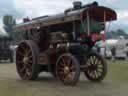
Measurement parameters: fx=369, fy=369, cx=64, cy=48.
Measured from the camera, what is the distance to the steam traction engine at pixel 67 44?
38.4 feet

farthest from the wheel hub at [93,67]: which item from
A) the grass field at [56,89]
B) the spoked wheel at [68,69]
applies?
the spoked wheel at [68,69]

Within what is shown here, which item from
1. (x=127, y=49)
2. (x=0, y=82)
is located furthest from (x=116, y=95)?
(x=127, y=49)

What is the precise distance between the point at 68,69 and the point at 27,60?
2.26 meters

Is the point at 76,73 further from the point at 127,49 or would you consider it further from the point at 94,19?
the point at 127,49

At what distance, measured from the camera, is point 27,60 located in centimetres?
1343

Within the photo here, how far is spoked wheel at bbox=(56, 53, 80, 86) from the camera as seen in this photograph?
11.3 meters

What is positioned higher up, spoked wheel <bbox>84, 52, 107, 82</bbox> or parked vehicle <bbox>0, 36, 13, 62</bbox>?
parked vehicle <bbox>0, 36, 13, 62</bbox>

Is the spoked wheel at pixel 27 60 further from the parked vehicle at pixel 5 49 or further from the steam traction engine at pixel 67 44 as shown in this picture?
the parked vehicle at pixel 5 49

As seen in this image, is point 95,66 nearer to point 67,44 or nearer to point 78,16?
point 67,44

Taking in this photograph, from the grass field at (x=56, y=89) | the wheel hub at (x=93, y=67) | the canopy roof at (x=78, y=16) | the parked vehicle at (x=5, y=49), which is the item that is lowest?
the grass field at (x=56, y=89)

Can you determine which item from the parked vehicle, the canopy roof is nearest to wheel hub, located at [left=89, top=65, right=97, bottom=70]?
the canopy roof

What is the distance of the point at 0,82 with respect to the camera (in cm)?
1254

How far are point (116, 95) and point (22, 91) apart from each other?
267cm

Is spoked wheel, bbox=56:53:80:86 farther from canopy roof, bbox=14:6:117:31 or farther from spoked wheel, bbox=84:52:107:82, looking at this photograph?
spoked wheel, bbox=84:52:107:82
